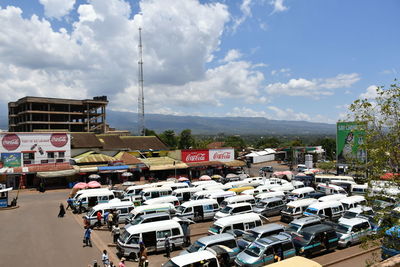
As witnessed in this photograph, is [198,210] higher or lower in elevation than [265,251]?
lower

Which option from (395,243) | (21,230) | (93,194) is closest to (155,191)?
(93,194)

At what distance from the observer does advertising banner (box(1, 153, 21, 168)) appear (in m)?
35.7

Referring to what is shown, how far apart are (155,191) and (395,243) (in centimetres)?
2007

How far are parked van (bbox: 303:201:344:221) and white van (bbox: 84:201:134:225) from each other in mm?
12887

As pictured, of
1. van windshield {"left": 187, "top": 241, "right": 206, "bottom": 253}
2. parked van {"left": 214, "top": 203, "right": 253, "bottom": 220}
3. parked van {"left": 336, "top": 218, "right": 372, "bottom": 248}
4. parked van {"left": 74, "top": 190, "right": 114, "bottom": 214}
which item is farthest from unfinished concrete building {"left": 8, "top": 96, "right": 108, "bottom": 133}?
parked van {"left": 336, "top": 218, "right": 372, "bottom": 248}

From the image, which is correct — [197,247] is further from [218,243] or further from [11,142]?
[11,142]

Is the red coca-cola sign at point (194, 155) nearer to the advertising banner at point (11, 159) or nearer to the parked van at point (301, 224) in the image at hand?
the advertising banner at point (11, 159)

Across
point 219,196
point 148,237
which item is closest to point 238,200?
point 219,196

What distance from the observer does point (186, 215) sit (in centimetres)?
2105

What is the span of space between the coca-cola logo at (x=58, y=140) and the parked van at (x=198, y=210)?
993 inches

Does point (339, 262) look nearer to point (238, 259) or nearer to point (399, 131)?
point (238, 259)

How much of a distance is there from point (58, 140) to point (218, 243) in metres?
32.9

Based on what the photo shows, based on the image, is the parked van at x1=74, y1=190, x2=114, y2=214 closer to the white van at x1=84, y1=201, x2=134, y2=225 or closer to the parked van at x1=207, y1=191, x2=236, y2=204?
the white van at x1=84, y1=201, x2=134, y2=225

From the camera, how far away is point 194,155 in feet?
147
